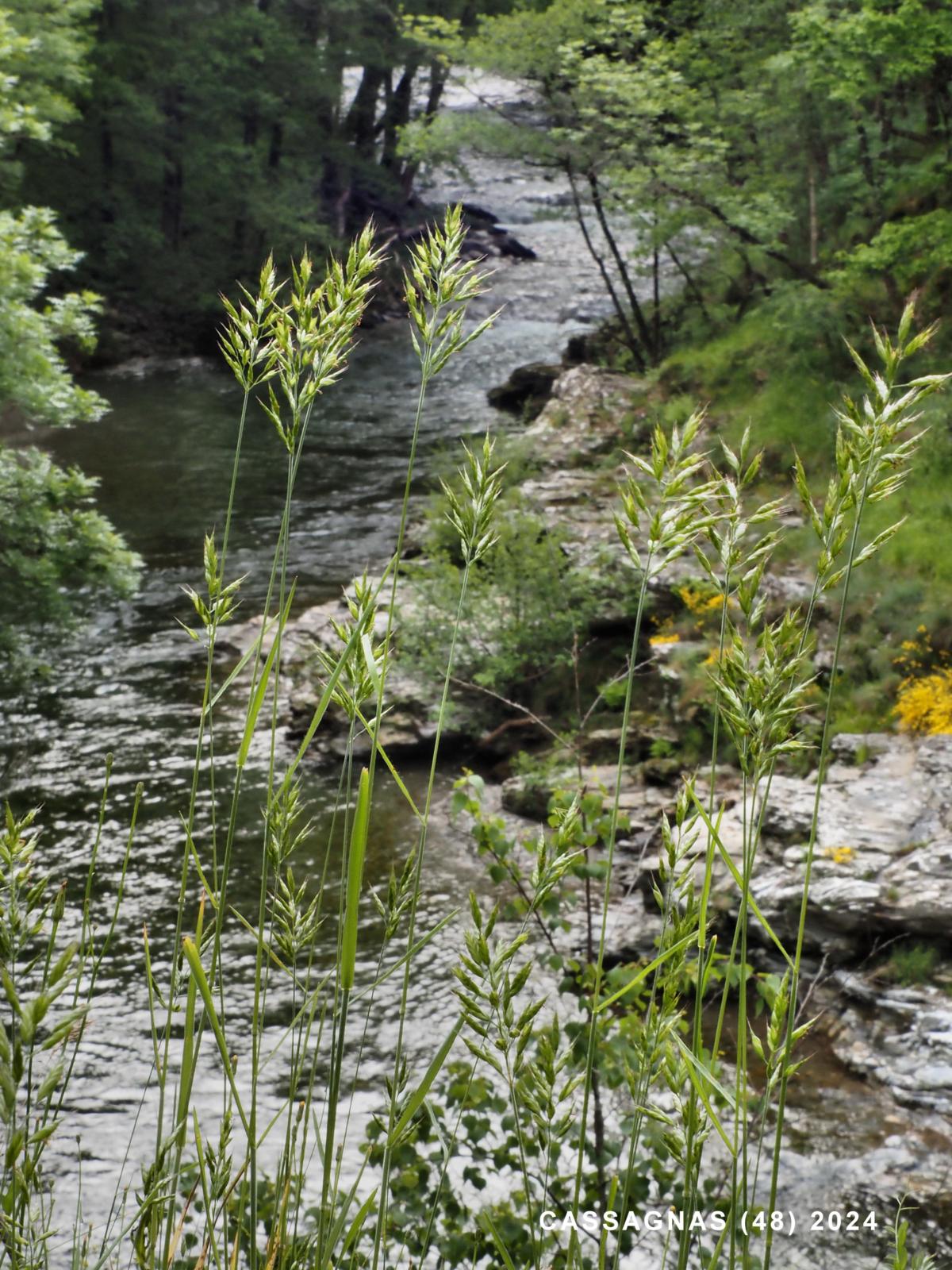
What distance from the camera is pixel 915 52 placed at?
8.95 meters

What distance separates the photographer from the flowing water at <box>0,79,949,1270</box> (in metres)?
5.56

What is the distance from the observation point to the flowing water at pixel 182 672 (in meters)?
5.56

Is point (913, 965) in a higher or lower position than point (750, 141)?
lower

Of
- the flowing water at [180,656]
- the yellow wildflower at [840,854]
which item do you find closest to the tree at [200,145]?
the flowing water at [180,656]

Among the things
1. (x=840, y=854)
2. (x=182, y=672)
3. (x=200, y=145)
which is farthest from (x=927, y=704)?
(x=200, y=145)

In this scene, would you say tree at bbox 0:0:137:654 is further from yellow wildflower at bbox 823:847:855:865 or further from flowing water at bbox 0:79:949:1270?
yellow wildflower at bbox 823:847:855:865

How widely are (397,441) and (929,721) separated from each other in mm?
11700

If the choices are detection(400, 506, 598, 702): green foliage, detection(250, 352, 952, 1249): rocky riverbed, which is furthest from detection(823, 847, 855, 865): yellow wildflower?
detection(400, 506, 598, 702): green foliage

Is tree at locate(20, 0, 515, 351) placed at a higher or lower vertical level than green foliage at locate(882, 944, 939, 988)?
higher

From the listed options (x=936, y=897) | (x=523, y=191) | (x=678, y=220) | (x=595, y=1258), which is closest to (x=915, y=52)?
(x=678, y=220)

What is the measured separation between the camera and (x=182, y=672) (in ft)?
33.7

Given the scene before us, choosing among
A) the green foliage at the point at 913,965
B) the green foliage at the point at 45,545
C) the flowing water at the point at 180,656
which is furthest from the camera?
the green foliage at the point at 45,545

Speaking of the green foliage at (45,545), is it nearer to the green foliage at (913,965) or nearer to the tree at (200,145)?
the green foliage at (913,965)

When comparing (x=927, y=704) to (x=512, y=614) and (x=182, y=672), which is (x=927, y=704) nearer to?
(x=512, y=614)
